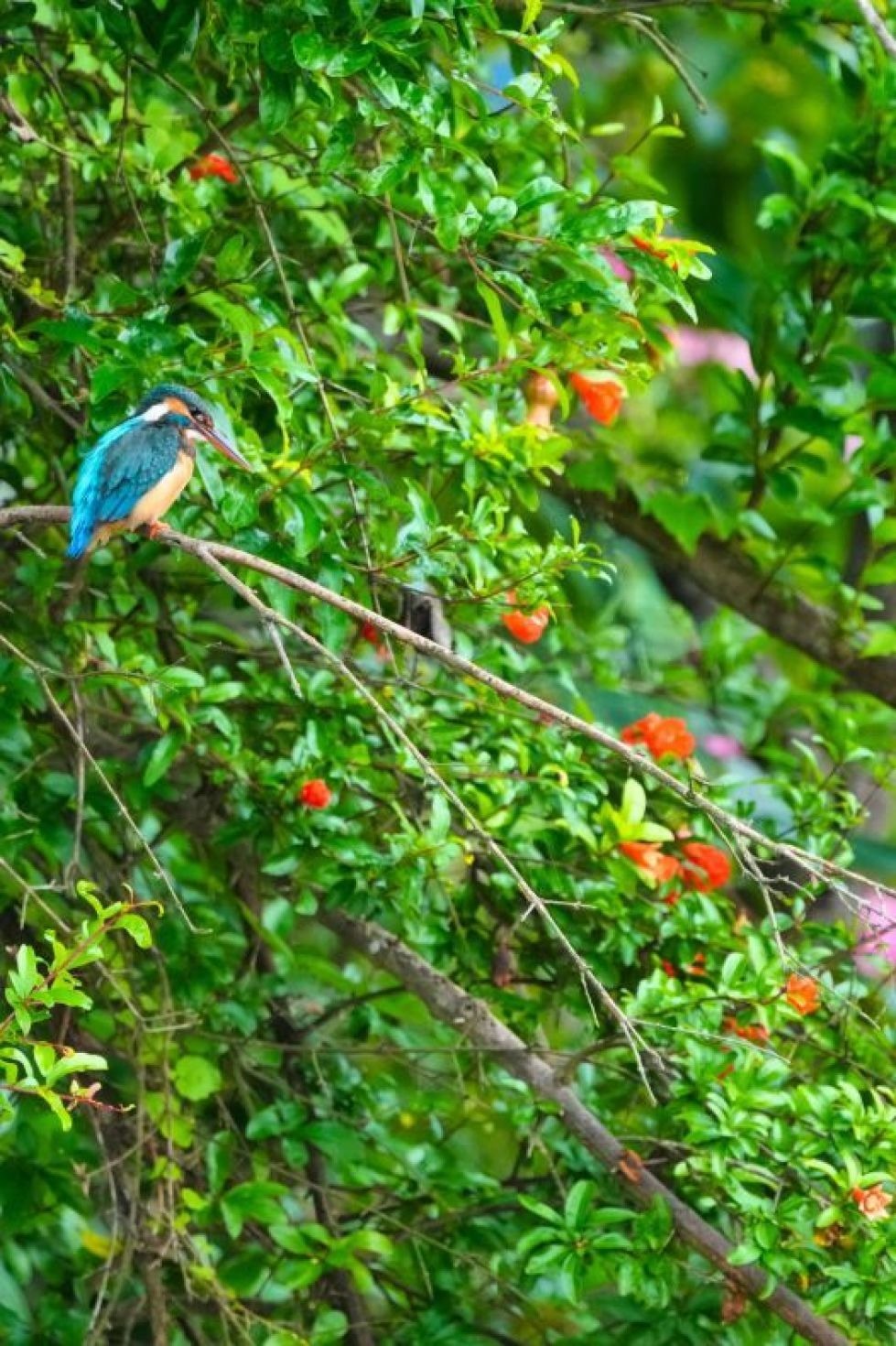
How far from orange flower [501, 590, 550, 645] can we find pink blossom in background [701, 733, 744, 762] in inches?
51.4

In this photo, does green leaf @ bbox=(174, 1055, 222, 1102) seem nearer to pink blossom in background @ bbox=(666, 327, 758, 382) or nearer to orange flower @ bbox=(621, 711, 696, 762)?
orange flower @ bbox=(621, 711, 696, 762)

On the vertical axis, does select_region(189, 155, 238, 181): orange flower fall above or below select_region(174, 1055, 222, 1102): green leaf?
above

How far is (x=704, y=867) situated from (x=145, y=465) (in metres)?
1.15

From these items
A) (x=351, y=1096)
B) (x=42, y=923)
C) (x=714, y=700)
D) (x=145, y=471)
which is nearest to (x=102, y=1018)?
(x=42, y=923)

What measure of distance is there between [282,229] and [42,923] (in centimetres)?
119

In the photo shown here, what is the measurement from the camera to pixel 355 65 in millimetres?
2410

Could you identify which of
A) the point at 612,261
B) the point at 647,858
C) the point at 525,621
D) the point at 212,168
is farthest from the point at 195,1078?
the point at 612,261

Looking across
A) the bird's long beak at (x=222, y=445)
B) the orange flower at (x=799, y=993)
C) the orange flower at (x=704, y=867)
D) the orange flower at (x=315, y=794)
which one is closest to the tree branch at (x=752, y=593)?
the orange flower at (x=704, y=867)

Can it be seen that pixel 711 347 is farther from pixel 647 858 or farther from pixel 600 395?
pixel 647 858

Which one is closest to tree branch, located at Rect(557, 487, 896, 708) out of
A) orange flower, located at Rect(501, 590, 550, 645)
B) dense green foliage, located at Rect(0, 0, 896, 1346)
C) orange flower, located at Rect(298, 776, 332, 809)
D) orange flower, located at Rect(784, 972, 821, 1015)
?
dense green foliage, located at Rect(0, 0, 896, 1346)

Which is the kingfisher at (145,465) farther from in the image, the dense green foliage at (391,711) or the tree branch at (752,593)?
the tree branch at (752,593)

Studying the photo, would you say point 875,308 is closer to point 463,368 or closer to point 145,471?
point 463,368

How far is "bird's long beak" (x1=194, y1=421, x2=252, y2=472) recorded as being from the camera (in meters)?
2.77

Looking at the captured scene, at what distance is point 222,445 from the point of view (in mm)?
2781
